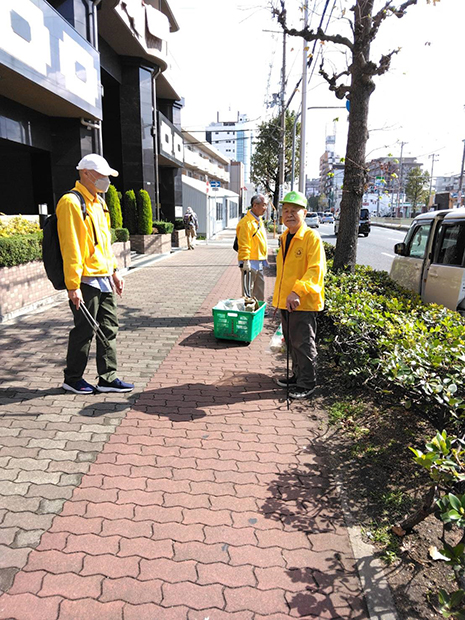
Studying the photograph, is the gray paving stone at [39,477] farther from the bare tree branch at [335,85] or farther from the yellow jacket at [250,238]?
the bare tree branch at [335,85]

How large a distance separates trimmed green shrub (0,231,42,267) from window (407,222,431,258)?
6.02 meters

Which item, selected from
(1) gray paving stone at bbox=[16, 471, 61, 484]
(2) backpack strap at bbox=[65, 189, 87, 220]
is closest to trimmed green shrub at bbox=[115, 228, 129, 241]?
(2) backpack strap at bbox=[65, 189, 87, 220]

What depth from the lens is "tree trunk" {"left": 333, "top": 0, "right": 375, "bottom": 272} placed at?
20.5 ft

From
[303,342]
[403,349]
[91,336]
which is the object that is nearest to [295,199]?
[303,342]

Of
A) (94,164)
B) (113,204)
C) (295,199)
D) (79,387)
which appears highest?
(94,164)

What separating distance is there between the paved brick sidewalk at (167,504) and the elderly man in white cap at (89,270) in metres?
0.27

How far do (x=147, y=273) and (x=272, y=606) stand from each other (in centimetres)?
1108

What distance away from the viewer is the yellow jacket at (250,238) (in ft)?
21.3

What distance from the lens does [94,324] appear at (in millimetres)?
3891

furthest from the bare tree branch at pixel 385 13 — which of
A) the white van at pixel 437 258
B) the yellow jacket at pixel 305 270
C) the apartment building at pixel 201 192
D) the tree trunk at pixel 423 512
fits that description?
the apartment building at pixel 201 192

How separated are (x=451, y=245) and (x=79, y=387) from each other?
4.66 metres

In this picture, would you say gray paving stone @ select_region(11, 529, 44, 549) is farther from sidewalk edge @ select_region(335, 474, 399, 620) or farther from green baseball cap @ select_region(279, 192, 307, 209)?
green baseball cap @ select_region(279, 192, 307, 209)

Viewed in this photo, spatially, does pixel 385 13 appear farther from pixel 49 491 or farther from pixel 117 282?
pixel 49 491

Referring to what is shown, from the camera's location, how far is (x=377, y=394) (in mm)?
3508
